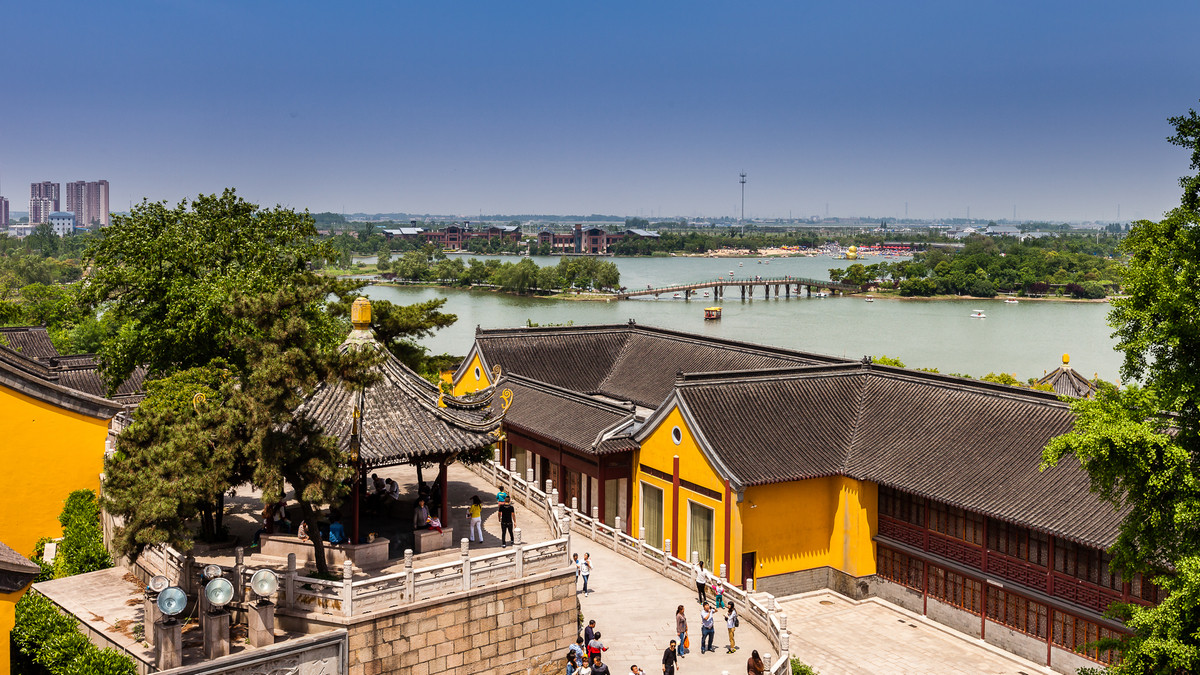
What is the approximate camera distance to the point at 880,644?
23.0 meters

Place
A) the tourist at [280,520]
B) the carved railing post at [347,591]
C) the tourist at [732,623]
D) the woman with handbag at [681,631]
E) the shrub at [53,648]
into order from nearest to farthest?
the shrub at [53,648] → the carved railing post at [347,591] → the woman with handbag at [681,631] → the tourist at [732,623] → the tourist at [280,520]

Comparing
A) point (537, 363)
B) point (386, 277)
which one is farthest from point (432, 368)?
point (386, 277)

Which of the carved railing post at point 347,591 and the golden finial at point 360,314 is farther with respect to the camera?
the golden finial at point 360,314

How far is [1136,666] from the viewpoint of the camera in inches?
583

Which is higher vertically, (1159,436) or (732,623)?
(1159,436)

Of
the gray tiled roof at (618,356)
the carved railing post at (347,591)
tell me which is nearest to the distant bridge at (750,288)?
the gray tiled roof at (618,356)

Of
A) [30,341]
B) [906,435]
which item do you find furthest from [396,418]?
[30,341]

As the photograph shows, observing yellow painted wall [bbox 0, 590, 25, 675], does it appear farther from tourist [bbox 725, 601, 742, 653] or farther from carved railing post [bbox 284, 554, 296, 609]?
tourist [bbox 725, 601, 742, 653]

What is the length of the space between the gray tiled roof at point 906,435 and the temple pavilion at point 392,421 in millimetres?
7501

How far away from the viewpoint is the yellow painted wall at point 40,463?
2142 cm

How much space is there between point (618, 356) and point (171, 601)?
82.8 ft

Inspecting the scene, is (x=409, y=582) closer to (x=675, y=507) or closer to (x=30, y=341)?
(x=675, y=507)

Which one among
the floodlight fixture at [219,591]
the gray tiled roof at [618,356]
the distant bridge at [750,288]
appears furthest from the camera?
the distant bridge at [750,288]

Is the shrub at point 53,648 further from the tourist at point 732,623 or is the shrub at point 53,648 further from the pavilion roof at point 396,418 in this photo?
the tourist at point 732,623
